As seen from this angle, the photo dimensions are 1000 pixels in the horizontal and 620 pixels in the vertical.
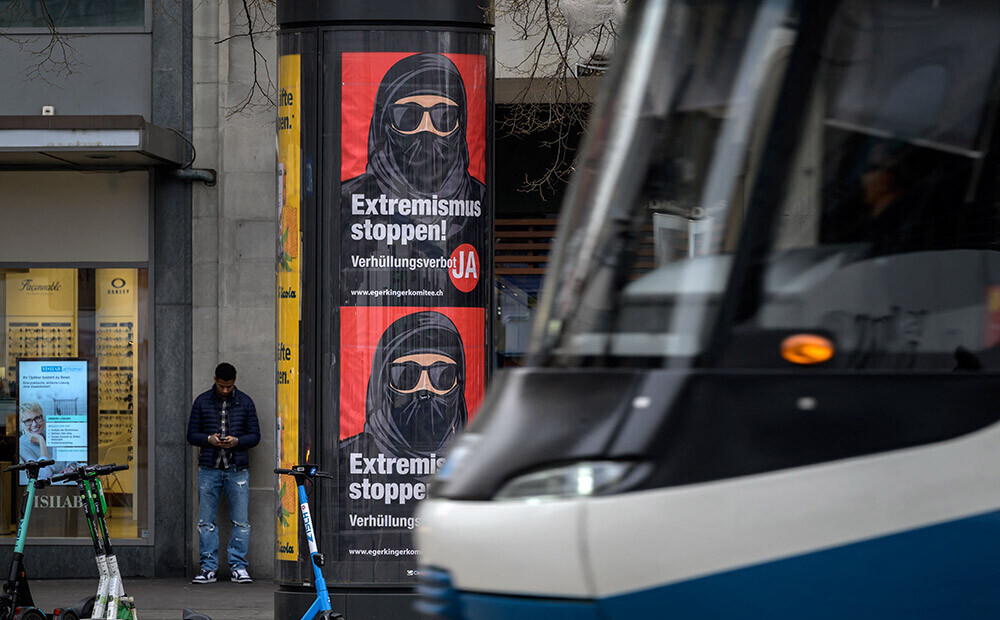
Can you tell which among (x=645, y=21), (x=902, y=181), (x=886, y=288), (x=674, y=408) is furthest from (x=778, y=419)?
(x=645, y=21)

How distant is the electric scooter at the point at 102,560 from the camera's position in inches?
310

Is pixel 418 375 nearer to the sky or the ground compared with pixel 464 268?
nearer to the ground

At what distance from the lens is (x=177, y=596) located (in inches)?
456

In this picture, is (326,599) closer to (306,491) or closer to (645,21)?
(306,491)

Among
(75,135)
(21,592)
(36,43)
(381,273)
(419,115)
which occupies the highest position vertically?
(36,43)

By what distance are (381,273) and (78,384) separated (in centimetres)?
625

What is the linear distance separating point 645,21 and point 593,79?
779 cm

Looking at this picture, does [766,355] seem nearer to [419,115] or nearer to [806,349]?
[806,349]

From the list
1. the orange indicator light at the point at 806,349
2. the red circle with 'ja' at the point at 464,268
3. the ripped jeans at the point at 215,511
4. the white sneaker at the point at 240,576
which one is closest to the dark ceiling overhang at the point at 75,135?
the ripped jeans at the point at 215,511

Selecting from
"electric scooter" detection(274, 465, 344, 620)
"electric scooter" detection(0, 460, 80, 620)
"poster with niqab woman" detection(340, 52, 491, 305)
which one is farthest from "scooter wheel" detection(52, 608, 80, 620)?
"poster with niqab woman" detection(340, 52, 491, 305)

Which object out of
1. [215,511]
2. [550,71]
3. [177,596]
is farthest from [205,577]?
[550,71]

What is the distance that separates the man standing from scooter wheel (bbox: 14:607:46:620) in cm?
404

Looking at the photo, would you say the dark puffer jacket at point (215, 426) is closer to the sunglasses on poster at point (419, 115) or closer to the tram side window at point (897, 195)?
the sunglasses on poster at point (419, 115)

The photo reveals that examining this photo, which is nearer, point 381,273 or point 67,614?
point 381,273
